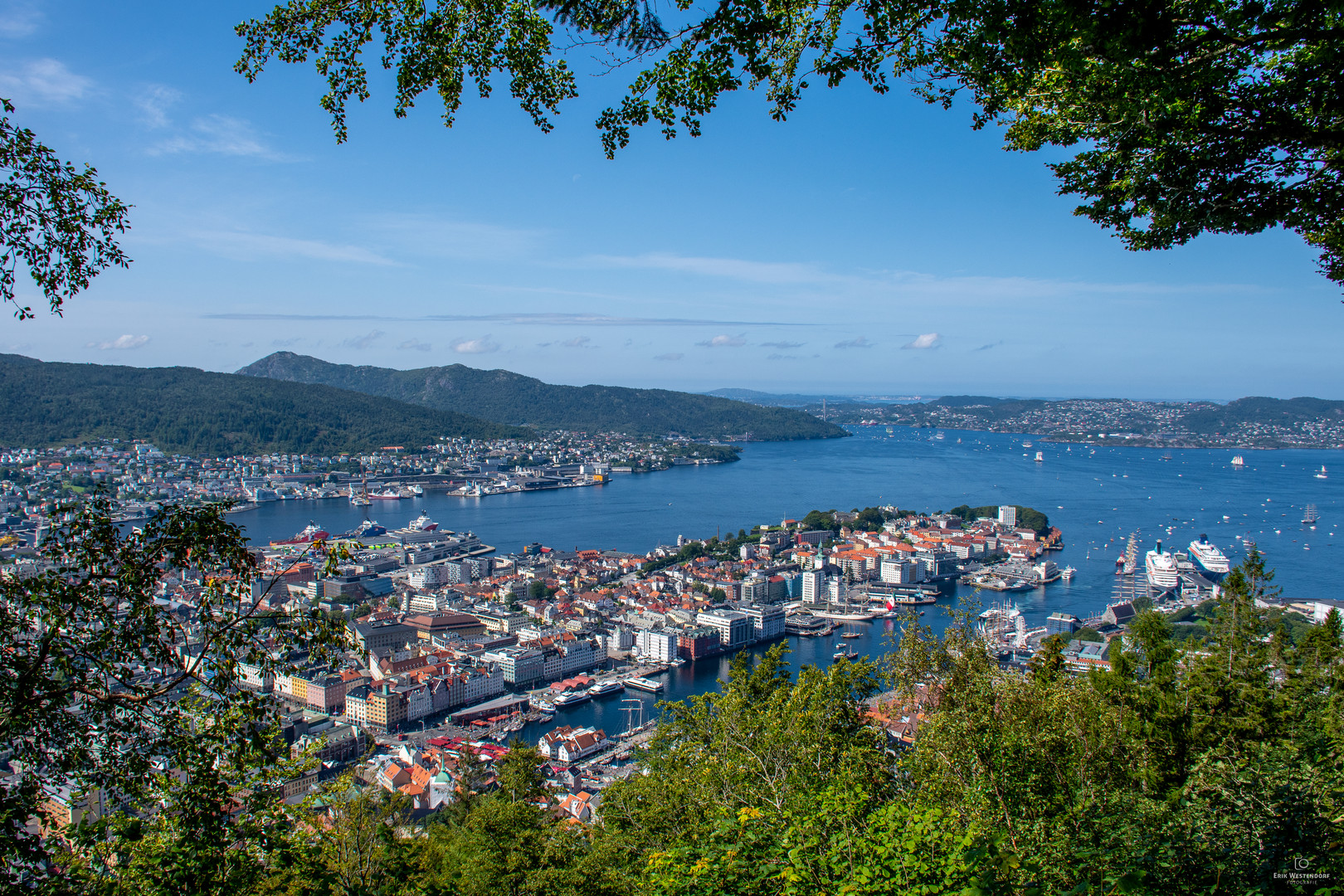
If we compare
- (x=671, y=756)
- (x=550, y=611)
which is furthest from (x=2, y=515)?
(x=671, y=756)

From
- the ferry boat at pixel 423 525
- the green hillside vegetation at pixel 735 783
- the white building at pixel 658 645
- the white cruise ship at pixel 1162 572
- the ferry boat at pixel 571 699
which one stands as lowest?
the ferry boat at pixel 571 699

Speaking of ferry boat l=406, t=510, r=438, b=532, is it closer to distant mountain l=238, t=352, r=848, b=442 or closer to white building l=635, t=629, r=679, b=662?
white building l=635, t=629, r=679, b=662

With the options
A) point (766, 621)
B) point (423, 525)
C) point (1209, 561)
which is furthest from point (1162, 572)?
point (423, 525)

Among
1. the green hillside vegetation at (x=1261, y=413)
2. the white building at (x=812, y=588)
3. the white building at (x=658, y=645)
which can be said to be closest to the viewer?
the white building at (x=658, y=645)

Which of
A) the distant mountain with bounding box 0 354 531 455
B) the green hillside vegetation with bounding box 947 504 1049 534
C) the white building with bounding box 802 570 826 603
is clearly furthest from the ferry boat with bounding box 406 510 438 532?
the distant mountain with bounding box 0 354 531 455

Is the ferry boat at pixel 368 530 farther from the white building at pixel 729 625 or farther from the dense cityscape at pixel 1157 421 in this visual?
the dense cityscape at pixel 1157 421

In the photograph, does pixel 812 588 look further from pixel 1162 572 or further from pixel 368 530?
pixel 368 530

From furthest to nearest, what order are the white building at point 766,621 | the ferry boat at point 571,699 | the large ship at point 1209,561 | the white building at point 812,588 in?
the white building at point 812,588, the large ship at point 1209,561, the white building at point 766,621, the ferry boat at point 571,699

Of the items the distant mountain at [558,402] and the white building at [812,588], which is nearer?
the white building at [812,588]

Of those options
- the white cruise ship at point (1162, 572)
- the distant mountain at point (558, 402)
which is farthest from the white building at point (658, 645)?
the distant mountain at point (558, 402)
